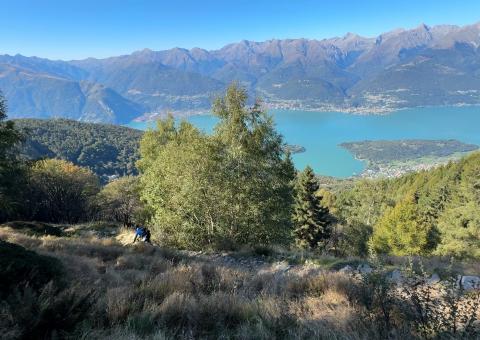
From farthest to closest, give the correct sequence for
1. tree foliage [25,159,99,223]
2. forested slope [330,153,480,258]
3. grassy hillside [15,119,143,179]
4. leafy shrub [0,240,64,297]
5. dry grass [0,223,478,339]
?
1. grassy hillside [15,119,143,179]
2. tree foliage [25,159,99,223]
3. forested slope [330,153,480,258]
4. leafy shrub [0,240,64,297]
5. dry grass [0,223,478,339]

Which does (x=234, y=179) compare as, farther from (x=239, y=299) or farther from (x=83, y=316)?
(x=83, y=316)

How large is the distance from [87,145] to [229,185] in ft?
443

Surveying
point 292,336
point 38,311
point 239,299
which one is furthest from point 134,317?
point 292,336

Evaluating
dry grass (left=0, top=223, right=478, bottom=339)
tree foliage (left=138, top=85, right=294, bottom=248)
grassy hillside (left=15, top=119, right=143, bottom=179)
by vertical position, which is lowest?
grassy hillside (left=15, top=119, right=143, bottom=179)

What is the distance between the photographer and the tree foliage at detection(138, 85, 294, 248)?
18.0 meters

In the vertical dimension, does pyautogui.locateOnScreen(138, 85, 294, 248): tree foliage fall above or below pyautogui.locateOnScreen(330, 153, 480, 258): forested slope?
above

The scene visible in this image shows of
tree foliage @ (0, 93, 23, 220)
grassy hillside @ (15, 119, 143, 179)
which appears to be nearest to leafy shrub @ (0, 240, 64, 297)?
tree foliage @ (0, 93, 23, 220)

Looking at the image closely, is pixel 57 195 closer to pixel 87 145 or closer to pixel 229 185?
pixel 229 185

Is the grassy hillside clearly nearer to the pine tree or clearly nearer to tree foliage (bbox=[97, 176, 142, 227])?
tree foliage (bbox=[97, 176, 142, 227])

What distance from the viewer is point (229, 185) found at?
59.5 feet

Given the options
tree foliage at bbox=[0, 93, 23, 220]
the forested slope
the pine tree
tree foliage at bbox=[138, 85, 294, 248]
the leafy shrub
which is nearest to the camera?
the leafy shrub

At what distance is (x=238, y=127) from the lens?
20.3 meters

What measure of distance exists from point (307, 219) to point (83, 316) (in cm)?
3893

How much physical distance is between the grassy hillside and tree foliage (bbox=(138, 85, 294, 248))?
4156 inches
